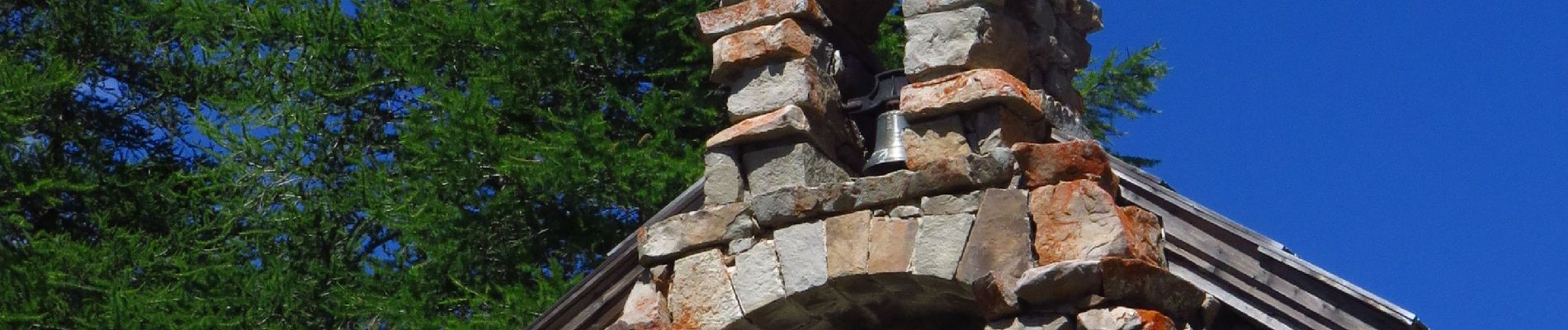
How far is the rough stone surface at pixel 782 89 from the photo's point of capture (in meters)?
7.36

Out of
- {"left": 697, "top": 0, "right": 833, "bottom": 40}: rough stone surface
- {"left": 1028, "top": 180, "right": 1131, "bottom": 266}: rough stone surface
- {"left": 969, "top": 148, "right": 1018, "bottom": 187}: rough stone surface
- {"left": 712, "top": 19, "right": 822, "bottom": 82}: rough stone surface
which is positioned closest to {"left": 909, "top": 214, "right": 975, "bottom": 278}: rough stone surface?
{"left": 969, "top": 148, "right": 1018, "bottom": 187}: rough stone surface

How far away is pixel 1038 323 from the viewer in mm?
6664

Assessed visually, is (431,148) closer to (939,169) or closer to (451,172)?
(451,172)

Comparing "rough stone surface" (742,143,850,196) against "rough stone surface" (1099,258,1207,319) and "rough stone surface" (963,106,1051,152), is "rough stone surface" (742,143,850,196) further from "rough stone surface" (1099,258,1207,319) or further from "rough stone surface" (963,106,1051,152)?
"rough stone surface" (1099,258,1207,319)

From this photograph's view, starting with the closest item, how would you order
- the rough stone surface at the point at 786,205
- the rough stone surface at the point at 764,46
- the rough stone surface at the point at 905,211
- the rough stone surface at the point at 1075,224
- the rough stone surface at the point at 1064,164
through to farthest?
the rough stone surface at the point at 1075,224, the rough stone surface at the point at 1064,164, the rough stone surface at the point at 905,211, the rough stone surface at the point at 786,205, the rough stone surface at the point at 764,46

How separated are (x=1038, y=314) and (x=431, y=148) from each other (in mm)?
7158

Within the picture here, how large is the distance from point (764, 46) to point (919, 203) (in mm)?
812

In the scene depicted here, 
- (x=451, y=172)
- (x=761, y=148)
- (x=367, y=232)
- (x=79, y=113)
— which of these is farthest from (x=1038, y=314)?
(x=79, y=113)

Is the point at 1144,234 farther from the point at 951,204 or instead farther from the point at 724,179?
the point at 724,179

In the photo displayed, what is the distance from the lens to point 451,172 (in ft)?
43.2

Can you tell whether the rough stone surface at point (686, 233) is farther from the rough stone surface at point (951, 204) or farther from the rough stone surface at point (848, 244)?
the rough stone surface at point (951, 204)

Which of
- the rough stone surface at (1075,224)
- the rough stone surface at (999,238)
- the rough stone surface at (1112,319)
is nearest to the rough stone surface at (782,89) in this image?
the rough stone surface at (999,238)

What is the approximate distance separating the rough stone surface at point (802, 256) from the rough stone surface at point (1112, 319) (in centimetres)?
84

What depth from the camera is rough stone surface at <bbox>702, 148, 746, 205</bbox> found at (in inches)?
291
